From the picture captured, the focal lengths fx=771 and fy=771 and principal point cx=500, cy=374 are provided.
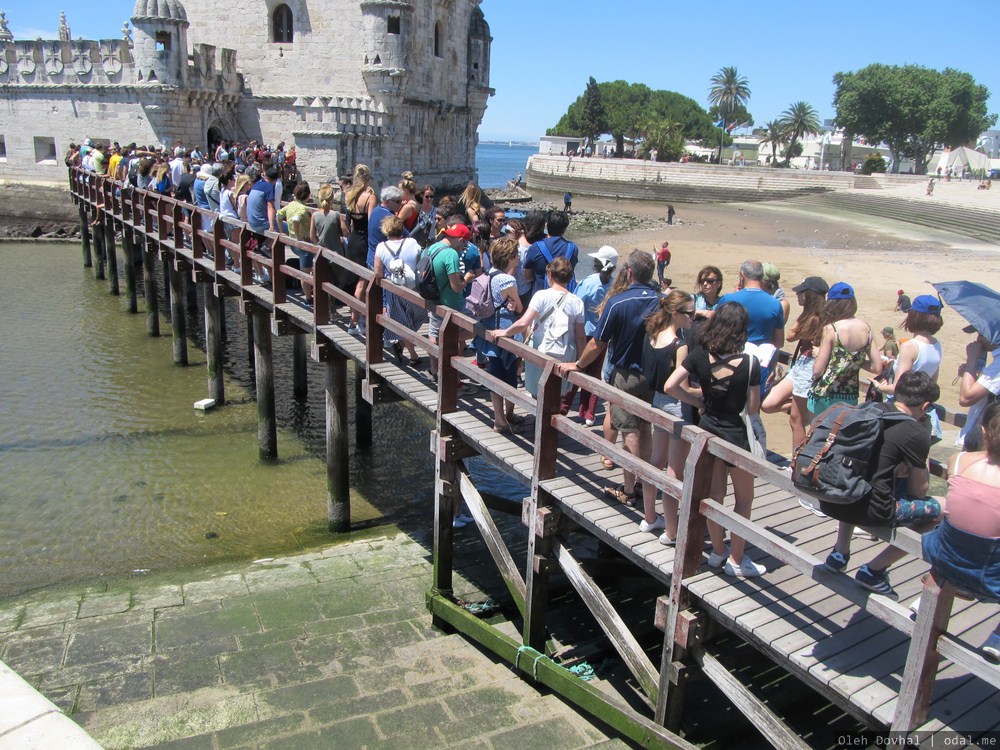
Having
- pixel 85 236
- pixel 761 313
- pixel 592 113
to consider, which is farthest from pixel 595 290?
pixel 592 113

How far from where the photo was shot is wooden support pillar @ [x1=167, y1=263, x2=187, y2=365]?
15.5 metres

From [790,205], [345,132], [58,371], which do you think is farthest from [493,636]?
[790,205]

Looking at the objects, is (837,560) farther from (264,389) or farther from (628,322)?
(264,389)

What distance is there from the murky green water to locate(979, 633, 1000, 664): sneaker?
23.3 feet

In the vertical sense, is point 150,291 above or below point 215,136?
below

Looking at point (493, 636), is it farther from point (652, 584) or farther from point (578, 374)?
point (578, 374)

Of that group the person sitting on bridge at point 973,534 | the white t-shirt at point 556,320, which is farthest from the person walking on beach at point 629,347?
the person sitting on bridge at point 973,534

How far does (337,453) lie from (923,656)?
7.31 meters

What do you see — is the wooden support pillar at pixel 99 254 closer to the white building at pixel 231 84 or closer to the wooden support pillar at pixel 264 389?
the white building at pixel 231 84

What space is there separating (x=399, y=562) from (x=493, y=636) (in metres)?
2.19

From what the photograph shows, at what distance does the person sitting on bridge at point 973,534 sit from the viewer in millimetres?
3205

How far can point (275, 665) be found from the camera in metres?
6.26

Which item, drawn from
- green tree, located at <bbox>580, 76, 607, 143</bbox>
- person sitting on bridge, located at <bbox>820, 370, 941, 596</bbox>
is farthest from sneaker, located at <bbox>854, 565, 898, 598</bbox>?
green tree, located at <bbox>580, 76, 607, 143</bbox>

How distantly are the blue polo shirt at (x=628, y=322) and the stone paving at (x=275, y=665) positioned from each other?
2.62 m
